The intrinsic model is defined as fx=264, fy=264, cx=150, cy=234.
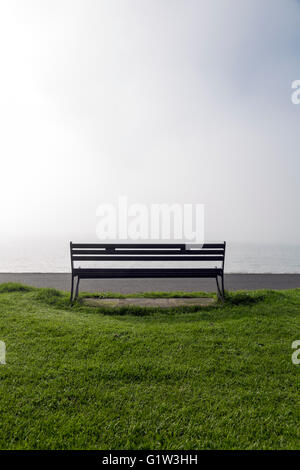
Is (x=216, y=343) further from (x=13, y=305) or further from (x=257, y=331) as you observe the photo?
(x=13, y=305)

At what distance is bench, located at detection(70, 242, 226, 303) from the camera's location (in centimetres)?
548

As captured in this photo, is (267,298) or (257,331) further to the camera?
(267,298)

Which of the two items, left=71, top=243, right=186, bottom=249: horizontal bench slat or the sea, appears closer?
left=71, top=243, right=186, bottom=249: horizontal bench slat

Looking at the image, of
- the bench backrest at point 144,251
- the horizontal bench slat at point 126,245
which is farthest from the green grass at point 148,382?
the horizontal bench slat at point 126,245

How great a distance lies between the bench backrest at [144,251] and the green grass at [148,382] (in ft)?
4.60

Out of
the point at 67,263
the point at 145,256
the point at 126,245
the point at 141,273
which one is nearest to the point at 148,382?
the point at 141,273

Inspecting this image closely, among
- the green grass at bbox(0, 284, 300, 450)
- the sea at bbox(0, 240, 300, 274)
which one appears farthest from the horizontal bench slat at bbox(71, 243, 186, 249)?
the sea at bbox(0, 240, 300, 274)

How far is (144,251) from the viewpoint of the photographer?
562cm

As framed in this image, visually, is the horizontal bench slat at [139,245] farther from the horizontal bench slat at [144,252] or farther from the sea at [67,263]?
the sea at [67,263]

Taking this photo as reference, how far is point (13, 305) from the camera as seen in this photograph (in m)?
5.03

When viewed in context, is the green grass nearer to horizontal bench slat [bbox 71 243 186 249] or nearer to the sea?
horizontal bench slat [bbox 71 243 186 249]

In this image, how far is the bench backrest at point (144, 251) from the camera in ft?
18.2
